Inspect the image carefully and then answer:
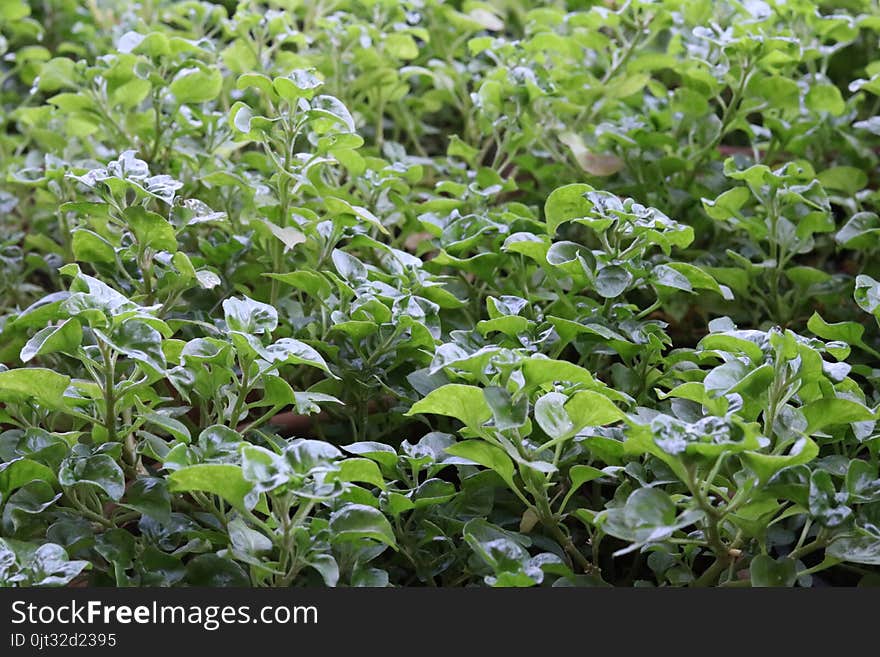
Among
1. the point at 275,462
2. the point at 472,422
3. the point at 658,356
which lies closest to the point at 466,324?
the point at 658,356

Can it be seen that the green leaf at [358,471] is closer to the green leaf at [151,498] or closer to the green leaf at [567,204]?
the green leaf at [151,498]

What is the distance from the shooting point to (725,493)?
101 centimetres

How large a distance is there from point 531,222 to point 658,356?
26 cm

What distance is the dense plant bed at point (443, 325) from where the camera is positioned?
98 centimetres

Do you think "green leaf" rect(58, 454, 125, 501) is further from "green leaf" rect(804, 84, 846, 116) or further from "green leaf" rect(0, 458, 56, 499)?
"green leaf" rect(804, 84, 846, 116)

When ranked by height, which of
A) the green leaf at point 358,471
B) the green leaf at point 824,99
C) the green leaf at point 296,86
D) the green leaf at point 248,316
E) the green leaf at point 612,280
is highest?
the green leaf at point 296,86

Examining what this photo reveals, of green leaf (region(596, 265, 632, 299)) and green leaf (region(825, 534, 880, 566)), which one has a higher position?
green leaf (region(596, 265, 632, 299))

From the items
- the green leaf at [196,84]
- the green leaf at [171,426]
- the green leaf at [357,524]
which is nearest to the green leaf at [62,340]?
the green leaf at [171,426]

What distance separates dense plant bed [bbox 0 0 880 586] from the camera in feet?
3.22

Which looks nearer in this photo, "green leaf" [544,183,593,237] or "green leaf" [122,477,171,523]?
"green leaf" [122,477,171,523]

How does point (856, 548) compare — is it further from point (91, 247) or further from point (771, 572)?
point (91, 247)

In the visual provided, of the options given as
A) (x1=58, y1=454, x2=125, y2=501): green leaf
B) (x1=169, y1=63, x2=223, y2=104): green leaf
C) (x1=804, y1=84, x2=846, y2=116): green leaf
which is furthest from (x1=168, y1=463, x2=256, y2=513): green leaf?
(x1=804, y1=84, x2=846, y2=116): green leaf

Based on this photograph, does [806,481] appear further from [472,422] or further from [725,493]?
[472,422]

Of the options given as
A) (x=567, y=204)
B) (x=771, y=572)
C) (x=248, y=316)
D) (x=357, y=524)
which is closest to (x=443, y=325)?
(x=567, y=204)
